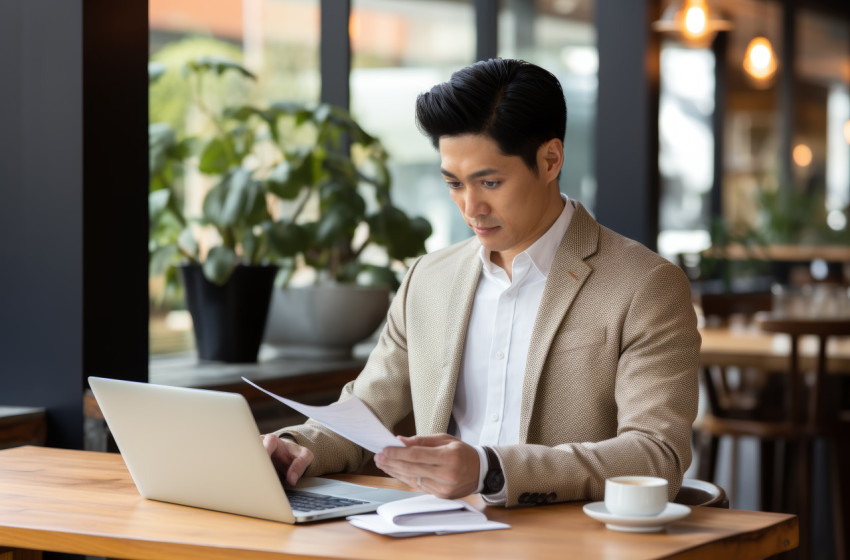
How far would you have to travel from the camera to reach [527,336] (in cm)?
195

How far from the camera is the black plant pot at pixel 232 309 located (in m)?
2.90

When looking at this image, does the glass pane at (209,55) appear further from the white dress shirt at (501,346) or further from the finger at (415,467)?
the finger at (415,467)

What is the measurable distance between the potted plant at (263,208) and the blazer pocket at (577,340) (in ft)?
3.97

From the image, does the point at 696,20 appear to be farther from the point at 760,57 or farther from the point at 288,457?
the point at 288,457

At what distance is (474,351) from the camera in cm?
199

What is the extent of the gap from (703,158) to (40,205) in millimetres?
5788

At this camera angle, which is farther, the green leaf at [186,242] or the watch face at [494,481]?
the green leaf at [186,242]

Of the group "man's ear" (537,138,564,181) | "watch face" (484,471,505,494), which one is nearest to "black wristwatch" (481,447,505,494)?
"watch face" (484,471,505,494)

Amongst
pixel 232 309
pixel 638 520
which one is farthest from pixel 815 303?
pixel 638 520

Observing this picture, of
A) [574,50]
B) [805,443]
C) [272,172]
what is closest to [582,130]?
[574,50]

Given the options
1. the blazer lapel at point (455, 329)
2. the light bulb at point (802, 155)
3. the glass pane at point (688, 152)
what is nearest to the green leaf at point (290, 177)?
the blazer lapel at point (455, 329)

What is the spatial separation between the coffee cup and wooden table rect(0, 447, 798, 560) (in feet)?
0.10

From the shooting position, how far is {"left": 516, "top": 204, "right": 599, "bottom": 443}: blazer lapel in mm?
Result: 1854

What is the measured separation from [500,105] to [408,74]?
2676 millimetres
